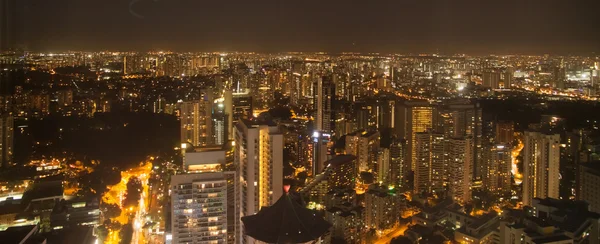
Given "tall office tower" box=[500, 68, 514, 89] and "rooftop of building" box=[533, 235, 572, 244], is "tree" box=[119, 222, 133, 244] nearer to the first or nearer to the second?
"rooftop of building" box=[533, 235, 572, 244]

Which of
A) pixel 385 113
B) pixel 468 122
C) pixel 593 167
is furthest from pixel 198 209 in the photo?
pixel 385 113

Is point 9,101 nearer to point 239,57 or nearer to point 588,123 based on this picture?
point 239,57

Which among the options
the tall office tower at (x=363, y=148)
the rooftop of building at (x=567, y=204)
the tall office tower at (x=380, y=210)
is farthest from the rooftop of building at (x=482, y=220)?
the tall office tower at (x=363, y=148)

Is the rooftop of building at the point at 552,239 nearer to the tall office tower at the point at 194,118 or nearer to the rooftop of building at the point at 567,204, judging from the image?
the rooftop of building at the point at 567,204

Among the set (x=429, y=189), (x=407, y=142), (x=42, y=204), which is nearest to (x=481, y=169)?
(x=429, y=189)

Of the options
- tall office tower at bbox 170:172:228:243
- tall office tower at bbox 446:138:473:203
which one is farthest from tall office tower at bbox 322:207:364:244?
tall office tower at bbox 446:138:473:203

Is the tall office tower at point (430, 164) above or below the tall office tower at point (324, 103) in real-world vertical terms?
below
